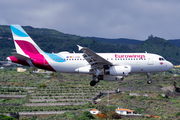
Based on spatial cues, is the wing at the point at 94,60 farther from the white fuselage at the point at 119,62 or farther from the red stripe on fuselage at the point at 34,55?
the red stripe on fuselage at the point at 34,55

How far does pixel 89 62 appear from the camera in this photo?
178ft

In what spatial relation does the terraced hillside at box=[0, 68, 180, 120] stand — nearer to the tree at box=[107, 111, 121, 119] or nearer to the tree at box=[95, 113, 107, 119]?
the tree at box=[95, 113, 107, 119]

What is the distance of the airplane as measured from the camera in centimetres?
5409

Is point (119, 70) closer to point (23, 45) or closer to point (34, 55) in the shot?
point (34, 55)

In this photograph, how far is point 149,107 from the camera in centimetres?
11631

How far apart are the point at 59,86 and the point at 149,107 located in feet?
192

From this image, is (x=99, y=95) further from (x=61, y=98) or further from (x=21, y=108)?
(x=21, y=108)

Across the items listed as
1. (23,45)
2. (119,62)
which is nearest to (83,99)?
(23,45)

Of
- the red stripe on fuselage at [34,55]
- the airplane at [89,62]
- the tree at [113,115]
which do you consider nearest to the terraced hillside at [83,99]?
the tree at [113,115]

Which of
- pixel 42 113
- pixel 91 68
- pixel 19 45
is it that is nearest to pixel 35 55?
pixel 19 45

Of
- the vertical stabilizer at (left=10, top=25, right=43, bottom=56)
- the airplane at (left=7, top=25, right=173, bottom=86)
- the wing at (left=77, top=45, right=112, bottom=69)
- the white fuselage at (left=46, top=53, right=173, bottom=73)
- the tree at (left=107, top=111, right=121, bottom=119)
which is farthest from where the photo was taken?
the tree at (left=107, top=111, right=121, bottom=119)

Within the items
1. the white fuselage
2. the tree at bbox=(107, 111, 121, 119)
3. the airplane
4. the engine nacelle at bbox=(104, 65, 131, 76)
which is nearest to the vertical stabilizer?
the airplane

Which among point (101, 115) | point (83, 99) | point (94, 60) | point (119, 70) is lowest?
point (101, 115)

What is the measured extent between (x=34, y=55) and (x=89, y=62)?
12.0m
